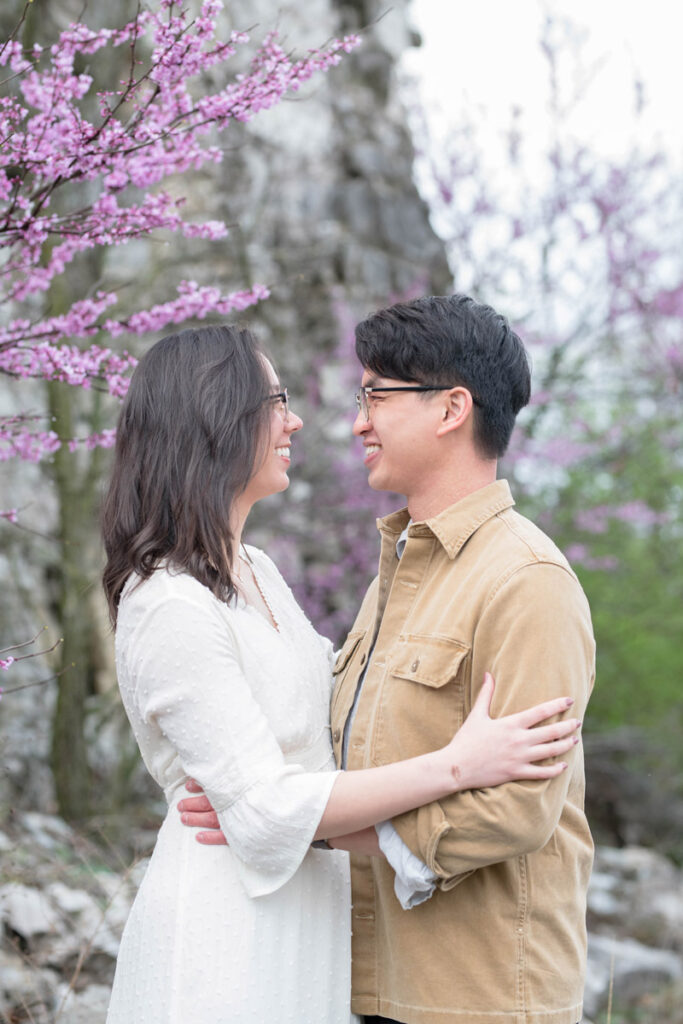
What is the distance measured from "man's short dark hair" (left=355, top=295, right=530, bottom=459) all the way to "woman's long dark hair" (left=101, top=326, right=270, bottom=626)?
31cm

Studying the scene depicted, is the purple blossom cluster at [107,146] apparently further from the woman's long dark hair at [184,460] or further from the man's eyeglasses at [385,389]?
the man's eyeglasses at [385,389]

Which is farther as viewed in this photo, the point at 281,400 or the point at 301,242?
the point at 301,242

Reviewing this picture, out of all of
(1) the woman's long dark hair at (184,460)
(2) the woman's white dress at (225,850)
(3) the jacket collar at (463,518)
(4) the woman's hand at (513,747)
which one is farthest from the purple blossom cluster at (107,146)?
(4) the woman's hand at (513,747)

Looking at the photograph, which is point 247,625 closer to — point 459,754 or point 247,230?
point 459,754

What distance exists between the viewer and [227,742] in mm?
1908

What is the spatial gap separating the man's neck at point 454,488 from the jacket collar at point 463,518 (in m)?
0.02

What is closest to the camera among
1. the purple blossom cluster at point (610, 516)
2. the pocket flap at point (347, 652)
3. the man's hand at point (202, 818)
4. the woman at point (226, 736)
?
the woman at point (226, 736)

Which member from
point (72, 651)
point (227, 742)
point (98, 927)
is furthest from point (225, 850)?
point (72, 651)

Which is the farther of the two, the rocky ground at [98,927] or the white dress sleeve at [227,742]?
the rocky ground at [98,927]

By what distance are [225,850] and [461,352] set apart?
1.11 meters

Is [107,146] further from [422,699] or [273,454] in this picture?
[422,699]

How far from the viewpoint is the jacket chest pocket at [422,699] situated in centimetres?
197

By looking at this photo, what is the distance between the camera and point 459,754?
182cm

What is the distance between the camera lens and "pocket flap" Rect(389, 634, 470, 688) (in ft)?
6.40
